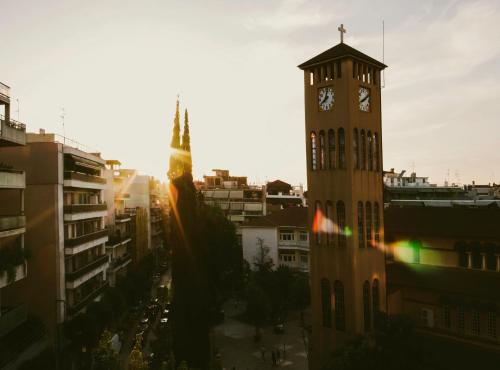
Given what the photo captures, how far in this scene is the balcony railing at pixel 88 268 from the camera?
35875 mm

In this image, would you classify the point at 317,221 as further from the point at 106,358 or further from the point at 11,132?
the point at 11,132

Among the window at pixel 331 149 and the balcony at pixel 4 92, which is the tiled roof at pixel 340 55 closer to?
the window at pixel 331 149

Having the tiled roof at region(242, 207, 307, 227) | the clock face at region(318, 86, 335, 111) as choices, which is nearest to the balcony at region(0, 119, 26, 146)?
the clock face at region(318, 86, 335, 111)

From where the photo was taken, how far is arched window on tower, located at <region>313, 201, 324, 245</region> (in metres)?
28.1

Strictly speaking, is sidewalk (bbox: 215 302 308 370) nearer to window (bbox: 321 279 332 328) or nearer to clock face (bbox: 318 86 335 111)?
window (bbox: 321 279 332 328)

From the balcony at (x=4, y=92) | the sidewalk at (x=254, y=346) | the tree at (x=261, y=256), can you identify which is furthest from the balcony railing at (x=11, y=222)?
the tree at (x=261, y=256)

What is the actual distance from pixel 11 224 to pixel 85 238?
42.4ft

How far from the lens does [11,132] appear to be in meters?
26.8

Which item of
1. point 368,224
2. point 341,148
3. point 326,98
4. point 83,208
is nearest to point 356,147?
point 341,148

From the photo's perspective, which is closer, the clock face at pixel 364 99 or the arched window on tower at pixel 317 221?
the clock face at pixel 364 99

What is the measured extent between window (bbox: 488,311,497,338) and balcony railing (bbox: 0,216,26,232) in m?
28.9

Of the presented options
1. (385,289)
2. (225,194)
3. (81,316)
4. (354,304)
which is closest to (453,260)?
(385,289)

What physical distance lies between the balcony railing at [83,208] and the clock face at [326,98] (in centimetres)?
2152

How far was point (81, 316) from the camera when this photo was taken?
35.1 m
